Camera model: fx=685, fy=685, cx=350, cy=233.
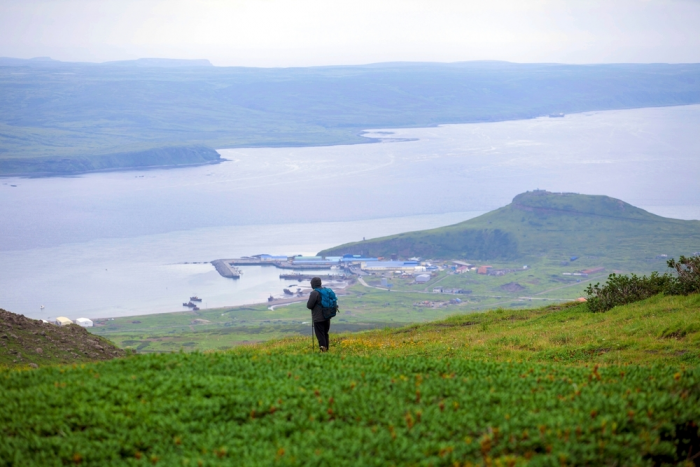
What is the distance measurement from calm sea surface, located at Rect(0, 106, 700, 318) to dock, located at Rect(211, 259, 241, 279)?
1.14 meters

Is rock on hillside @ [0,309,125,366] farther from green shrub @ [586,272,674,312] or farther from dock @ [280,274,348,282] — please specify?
dock @ [280,274,348,282]

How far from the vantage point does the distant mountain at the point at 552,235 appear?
122m

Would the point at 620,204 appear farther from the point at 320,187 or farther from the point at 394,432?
the point at 394,432

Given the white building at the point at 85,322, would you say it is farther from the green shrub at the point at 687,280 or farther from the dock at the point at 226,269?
the green shrub at the point at 687,280

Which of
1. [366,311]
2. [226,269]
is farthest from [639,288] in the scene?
[226,269]

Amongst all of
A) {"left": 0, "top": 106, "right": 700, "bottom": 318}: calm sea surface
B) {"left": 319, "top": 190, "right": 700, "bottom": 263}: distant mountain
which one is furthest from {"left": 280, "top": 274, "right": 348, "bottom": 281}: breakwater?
{"left": 319, "top": 190, "right": 700, "bottom": 263}: distant mountain

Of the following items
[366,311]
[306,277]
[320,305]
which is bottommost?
[366,311]

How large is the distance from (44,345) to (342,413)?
1207cm

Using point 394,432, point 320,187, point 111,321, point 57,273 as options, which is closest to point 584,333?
point 394,432

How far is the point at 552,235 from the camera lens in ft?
441

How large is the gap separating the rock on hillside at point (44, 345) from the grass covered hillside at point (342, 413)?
6366 millimetres

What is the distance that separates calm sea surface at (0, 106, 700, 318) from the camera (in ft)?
329

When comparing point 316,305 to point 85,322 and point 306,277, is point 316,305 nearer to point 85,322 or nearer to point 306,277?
point 85,322

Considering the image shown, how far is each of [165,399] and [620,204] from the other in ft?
468
